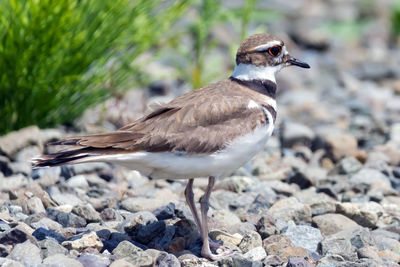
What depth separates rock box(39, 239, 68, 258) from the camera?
3.73 m

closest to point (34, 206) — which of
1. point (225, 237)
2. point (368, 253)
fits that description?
point (225, 237)

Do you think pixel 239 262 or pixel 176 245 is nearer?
pixel 239 262

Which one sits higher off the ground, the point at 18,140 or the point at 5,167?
the point at 18,140

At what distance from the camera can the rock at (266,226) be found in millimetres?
4375

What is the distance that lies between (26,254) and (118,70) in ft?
9.75

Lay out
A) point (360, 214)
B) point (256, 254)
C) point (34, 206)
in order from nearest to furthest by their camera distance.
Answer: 1. point (256, 254)
2. point (34, 206)
3. point (360, 214)

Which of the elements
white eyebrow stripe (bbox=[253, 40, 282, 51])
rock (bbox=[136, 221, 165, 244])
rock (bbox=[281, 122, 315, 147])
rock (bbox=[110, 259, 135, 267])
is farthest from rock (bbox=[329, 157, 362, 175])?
rock (bbox=[110, 259, 135, 267])

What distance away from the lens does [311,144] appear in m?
6.74

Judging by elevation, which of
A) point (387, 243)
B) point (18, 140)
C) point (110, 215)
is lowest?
point (387, 243)

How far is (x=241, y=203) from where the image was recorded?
5.03 metres

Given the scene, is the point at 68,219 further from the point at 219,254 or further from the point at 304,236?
the point at 304,236

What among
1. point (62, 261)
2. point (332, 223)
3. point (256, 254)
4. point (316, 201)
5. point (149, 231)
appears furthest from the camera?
point (316, 201)

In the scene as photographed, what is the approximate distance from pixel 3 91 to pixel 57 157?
2181 millimetres

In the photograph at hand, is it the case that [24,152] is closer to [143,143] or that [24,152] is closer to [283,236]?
[143,143]
